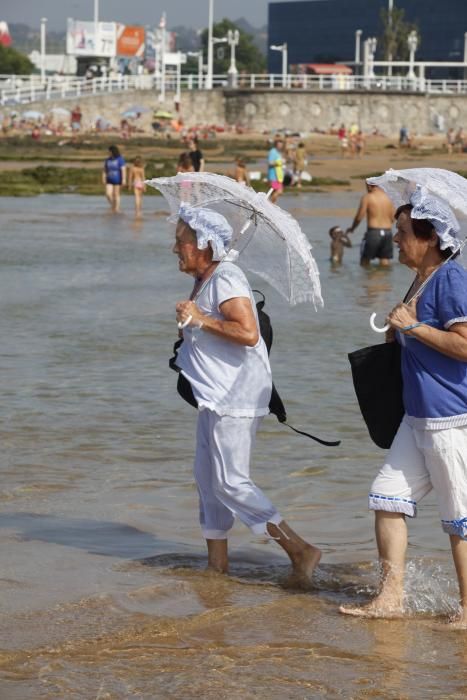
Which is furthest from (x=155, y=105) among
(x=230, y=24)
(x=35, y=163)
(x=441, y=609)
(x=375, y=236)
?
(x=230, y=24)

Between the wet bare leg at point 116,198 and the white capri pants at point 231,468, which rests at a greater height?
the white capri pants at point 231,468

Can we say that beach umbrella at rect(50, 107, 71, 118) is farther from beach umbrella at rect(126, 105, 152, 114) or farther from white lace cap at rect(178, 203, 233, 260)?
white lace cap at rect(178, 203, 233, 260)

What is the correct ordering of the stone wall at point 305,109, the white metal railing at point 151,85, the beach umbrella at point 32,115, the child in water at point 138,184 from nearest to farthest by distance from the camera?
the child in water at point 138,184, the beach umbrella at point 32,115, the white metal railing at point 151,85, the stone wall at point 305,109

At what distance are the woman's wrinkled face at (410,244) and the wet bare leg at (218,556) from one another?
1.54m

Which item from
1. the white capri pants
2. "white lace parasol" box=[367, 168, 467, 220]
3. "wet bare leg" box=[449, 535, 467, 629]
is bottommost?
"wet bare leg" box=[449, 535, 467, 629]

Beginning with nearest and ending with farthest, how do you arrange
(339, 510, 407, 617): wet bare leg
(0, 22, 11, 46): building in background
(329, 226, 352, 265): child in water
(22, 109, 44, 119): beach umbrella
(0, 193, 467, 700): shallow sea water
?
(0, 193, 467, 700): shallow sea water → (339, 510, 407, 617): wet bare leg → (329, 226, 352, 265): child in water → (22, 109, 44, 119): beach umbrella → (0, 22, 11, 46): building in background

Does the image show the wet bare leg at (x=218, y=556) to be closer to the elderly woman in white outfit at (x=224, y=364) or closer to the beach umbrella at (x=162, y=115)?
the elderly woman in white outfit at (x=224, y=364)

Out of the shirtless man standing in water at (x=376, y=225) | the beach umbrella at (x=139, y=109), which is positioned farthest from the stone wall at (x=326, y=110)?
the shirtless man standing in water at (x=376, y=225)

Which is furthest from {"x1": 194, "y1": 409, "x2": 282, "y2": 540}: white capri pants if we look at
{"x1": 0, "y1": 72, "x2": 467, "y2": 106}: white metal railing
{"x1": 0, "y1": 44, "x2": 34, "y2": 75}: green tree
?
{"x1": 0, "y1": 44, "x2": 34, "y2": 75}: green tree

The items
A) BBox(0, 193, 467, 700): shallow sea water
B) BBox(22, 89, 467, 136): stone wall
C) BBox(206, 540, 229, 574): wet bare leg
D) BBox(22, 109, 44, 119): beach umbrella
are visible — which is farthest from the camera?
BBox(22, 89, 467, 136): stone wall

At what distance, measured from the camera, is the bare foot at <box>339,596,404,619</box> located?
5.18 metres

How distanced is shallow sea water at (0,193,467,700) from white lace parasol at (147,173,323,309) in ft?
4.16

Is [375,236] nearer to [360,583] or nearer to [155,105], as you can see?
[360,583]

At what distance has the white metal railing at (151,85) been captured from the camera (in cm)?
8181
